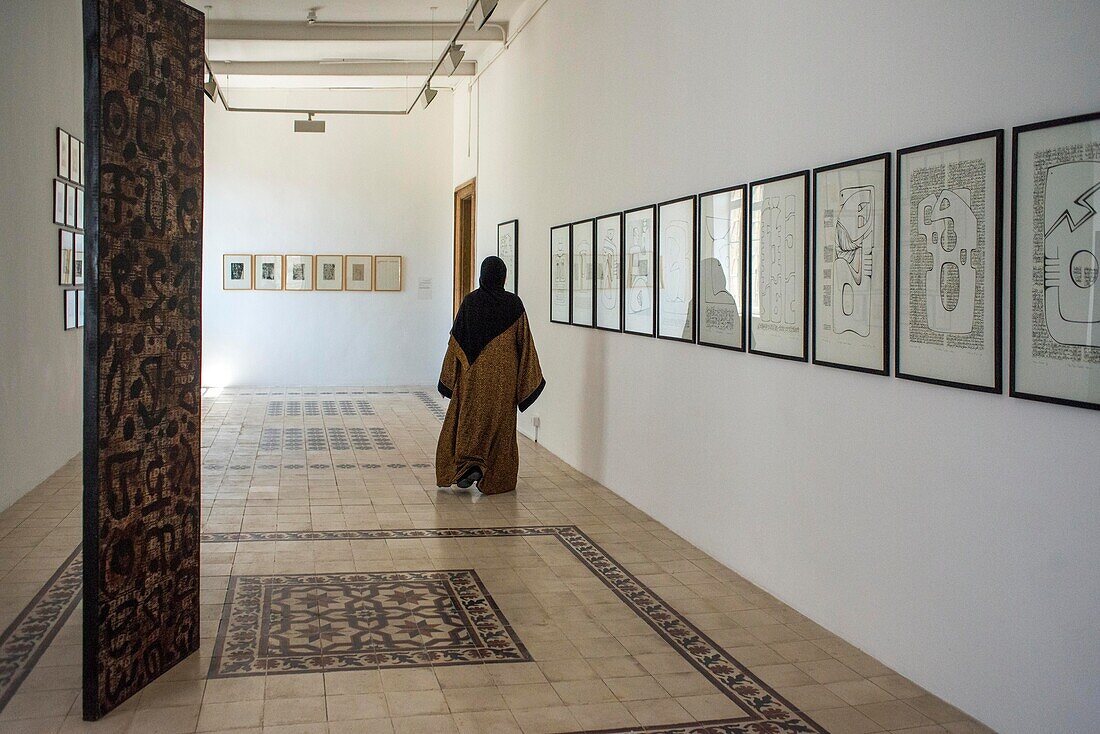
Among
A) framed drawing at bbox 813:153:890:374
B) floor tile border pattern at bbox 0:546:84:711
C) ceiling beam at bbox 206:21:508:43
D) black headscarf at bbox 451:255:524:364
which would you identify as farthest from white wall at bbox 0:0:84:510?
framed drawing at bbox 813:153:890:374

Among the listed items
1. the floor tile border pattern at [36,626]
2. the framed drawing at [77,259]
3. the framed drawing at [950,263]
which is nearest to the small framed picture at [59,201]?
the framed drawing at [77,259]

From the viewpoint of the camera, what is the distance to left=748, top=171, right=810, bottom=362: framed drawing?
15.4 feet

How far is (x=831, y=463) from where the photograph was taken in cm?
447

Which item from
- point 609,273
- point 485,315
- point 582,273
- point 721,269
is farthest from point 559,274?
point 721,269

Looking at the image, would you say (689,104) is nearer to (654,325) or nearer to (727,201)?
(727,201)

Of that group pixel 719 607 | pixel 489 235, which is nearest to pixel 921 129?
pixel 719 607

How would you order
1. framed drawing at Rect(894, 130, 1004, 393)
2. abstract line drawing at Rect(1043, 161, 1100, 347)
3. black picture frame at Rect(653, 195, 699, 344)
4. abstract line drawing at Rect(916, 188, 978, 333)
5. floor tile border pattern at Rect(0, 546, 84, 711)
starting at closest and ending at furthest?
abstract line drawing at Rect(1043, 161, 1100, 347), framed drawing at Rect(894, 130, 1004, 393), abstract line drawing at Rect(916, 188, 978, 333), floor tile border pattern at Rect(0, 546, 84, 711), black picture frame at Rect(653, 195, 699, 344)

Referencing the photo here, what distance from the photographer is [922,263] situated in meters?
3.79

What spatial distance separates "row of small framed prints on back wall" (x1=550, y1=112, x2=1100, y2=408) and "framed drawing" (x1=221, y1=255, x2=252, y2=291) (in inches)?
393

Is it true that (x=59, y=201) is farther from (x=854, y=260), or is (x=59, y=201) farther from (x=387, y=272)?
(x=387, y=272)

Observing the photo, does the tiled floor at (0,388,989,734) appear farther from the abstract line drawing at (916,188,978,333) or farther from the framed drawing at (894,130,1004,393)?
the abstract line drawing at (916,188,978,333)

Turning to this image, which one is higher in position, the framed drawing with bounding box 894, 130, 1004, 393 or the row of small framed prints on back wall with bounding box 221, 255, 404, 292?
the row of small framed prints on back wall with bounding box 221, 255, 404, 292

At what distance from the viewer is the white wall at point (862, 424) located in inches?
126

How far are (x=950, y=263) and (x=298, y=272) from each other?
40.9 feet
